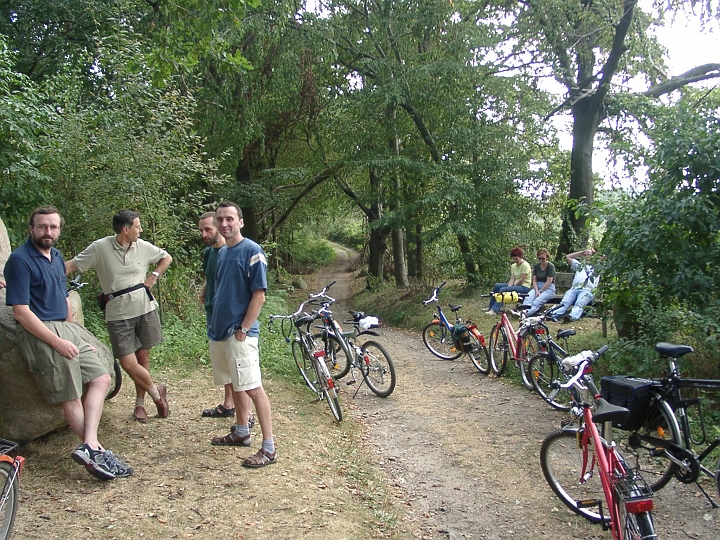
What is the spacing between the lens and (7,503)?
11.0ft

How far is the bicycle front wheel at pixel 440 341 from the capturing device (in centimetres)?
1038

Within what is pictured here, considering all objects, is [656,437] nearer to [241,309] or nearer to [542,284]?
[241,309]

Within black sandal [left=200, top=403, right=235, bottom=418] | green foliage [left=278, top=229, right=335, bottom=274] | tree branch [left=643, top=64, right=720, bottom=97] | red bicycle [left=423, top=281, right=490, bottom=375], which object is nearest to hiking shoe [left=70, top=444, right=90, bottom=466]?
black sandal [left=200, top=403, right=235, bottom=418]

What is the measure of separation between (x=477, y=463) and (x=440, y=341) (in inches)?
210

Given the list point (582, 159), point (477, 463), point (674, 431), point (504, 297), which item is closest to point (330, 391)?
point (477, 463)

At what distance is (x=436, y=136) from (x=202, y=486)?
44.3 ft

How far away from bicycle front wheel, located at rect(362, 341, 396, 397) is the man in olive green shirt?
2996 mm

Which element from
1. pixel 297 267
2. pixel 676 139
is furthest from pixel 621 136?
pixel 297 267

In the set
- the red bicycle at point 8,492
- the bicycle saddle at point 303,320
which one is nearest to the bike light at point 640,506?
the red bicycle at point 8,492

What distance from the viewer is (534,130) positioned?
16.2m

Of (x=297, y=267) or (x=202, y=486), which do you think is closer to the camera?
(x=202, y=486)

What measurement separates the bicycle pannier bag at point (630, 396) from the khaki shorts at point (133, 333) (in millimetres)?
3659

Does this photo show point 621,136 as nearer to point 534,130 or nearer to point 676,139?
point 534,130

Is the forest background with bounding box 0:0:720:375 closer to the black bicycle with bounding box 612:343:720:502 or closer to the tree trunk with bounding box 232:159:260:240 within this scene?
the tree trunk with bounding box 232:159:260:240
